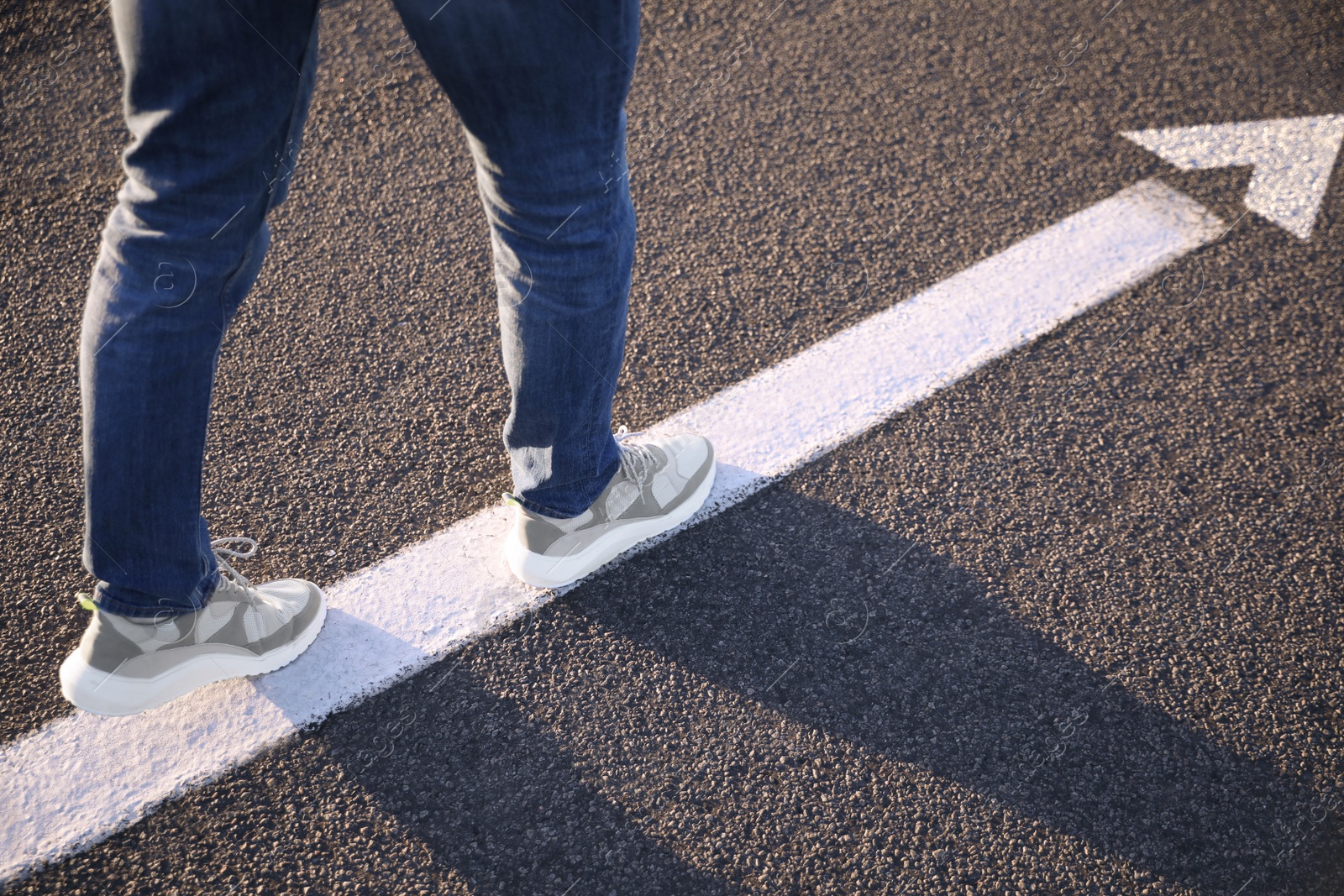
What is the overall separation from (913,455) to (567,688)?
1051mm

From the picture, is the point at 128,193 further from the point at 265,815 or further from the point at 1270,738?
the point at 1270,738

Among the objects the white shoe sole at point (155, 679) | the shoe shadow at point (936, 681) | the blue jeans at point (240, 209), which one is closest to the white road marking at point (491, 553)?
the white shoe sole at point (155, 679)

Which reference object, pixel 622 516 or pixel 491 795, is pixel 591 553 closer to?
pixel 622 516

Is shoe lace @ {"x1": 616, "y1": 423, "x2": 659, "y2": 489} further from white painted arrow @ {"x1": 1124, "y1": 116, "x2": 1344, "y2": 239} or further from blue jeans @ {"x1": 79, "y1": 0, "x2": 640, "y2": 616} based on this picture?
white painted arrow @ {"x1": 1124, "y1": 116, "x2": 1344, "y2": 239}

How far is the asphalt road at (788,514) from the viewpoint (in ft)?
5.65

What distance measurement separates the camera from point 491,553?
208cm

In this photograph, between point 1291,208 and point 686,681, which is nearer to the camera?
point 686,681

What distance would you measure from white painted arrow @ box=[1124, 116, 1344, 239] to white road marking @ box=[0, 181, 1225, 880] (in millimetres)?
225

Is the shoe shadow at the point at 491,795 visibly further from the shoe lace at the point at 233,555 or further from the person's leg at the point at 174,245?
the person's leg at the point at 174,245

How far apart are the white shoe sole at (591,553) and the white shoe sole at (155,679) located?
455mm

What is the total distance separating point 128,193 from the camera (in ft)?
4.18

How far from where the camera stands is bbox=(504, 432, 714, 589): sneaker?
6.41 ft

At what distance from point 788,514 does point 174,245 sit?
4.62 feet

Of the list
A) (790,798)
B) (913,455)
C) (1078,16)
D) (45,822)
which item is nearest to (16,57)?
(45,822)
